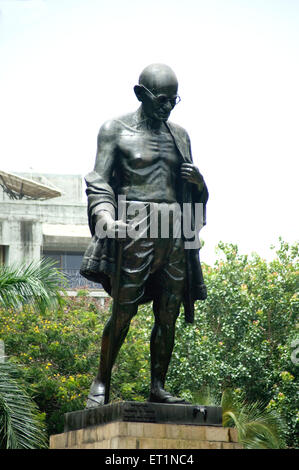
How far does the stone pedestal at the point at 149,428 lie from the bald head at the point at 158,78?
2862 millimetres

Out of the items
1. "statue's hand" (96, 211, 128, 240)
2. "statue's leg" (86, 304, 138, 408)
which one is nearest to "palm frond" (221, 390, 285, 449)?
"statue's leg" (86, 304, 138, 408)

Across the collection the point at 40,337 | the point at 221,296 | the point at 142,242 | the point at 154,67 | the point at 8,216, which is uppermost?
the point at 8,216

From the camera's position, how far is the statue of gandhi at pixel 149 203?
330 inches

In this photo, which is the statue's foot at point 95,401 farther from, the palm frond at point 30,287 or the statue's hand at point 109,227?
the palm frond at point 30,287

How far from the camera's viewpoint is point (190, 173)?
8.67 meters

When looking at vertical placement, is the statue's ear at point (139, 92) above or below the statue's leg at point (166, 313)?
above

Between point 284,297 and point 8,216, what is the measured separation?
12680 mm

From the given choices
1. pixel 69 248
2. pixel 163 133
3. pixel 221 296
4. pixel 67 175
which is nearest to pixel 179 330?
pixel 221 296

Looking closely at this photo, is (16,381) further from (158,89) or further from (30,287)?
(158,89)

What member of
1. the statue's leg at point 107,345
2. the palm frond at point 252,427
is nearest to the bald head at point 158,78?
the statue's leg at point 107,345
